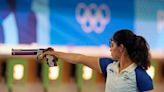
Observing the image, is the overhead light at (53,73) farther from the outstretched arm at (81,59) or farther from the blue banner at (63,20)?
the outstretched arm at (81,59)

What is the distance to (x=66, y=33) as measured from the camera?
2.67 meters

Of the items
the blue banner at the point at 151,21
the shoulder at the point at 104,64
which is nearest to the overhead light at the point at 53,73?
the blue banner at the point at 151,21

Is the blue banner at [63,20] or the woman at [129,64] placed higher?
the blue banner at [63,20]

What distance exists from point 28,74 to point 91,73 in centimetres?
54

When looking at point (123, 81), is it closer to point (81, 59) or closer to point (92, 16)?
point (81, 59)

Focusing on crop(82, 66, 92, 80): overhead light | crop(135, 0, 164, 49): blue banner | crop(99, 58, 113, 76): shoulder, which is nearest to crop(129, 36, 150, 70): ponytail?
crop(99, 58, 113, 76): shoulder

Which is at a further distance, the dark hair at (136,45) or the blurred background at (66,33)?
the blurred background at (66,33)

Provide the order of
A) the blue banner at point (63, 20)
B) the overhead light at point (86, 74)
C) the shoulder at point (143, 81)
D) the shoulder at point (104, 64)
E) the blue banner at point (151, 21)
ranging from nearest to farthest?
the shoulder at point (143, 81) → the shoulder at point (104, 64) → the blue banner at point (63, 20) → the overhead light at point (86, 74) → the blue banner at point (151, 21)

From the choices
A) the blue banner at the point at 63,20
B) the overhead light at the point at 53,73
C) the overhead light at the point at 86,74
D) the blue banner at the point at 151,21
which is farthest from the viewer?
the blue banner at the point at 151,21

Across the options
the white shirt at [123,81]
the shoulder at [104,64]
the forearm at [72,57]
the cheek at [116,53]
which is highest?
the cheek at [116,53]

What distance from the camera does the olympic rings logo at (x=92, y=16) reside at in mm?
2752

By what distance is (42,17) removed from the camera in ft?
8.46

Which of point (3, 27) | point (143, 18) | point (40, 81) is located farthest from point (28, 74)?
point (143, 18)

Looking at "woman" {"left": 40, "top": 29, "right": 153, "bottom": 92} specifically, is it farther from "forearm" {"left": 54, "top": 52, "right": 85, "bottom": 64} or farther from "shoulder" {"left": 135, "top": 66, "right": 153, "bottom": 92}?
"forearm" {"left": 54, "top": 52, "right": 85, "bottom": 64}
